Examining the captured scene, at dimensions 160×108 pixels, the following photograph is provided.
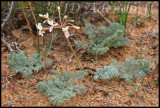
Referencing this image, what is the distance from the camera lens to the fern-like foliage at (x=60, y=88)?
240 centimetres

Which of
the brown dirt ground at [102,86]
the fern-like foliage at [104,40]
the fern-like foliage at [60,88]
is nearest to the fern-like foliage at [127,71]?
the brown dirt ground at [102,86]

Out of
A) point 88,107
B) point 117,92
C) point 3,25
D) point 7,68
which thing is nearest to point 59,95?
point 88,107

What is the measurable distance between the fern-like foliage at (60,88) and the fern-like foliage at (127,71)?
320 mm

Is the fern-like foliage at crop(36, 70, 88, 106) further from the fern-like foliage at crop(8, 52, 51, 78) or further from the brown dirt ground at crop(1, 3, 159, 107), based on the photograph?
the fern-like foliage at crop(8, 52, 51, 78)

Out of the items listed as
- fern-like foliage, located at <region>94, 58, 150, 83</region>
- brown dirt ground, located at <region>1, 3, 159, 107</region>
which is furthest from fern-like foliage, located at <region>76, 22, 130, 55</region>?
fern-like foliage, located at <region>94, 58, 150, 83</region>

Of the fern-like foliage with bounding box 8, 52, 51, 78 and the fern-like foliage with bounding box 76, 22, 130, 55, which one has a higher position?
the fern-like foliage with bounding box 76, 22, 130, 55

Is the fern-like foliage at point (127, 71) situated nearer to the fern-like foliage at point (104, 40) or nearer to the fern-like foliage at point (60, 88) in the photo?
the fern-like foliage at point (60, 88)

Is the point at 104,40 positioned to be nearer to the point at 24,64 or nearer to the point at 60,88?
the point at 60,88

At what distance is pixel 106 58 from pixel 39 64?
115cm

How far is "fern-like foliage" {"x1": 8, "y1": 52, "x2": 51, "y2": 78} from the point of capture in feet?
9.90

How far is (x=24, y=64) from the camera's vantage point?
10.3ft

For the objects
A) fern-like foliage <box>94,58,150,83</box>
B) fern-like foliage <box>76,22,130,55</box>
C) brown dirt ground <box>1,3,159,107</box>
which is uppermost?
fern-like foliage <box>76,22,130,55</box>

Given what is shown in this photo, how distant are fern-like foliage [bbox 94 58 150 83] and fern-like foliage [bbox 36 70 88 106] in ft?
1.05

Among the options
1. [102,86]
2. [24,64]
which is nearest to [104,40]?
[102,86]
